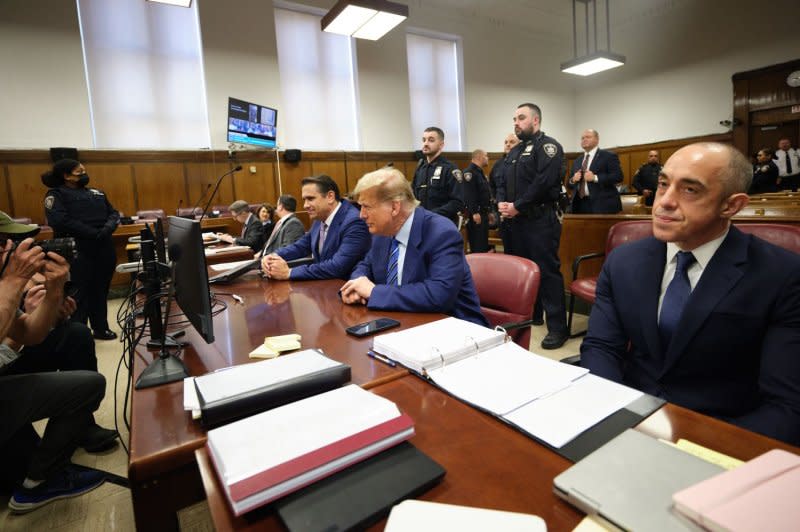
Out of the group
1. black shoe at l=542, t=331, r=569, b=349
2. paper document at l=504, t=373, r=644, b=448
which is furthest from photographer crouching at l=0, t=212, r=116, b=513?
black shoe at l=542, t=331, r=569, b=349

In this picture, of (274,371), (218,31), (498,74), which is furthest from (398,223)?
(498,74)

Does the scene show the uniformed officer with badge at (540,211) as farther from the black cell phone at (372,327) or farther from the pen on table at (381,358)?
the pen on table at (381,358)

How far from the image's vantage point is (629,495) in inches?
21.0

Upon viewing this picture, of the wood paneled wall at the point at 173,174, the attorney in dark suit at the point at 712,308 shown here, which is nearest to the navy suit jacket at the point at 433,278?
the attorney in dark suit at the point at 712,308

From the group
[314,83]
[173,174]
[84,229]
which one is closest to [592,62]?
[314,83]

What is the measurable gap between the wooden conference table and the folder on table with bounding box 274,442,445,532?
292 millimetres

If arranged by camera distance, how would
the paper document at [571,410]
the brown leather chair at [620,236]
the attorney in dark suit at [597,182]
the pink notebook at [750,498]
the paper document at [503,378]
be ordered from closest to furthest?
the pink notebook at [750,498] → the paper document at [571,410] → the paper document at [503,378] → the brown leather chair at [620,236] → the attorney in dark suit at [597,182]

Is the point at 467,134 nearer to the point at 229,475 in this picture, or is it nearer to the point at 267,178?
the point at 267,178

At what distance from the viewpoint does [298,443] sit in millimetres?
618

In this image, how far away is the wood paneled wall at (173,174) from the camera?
5574mm

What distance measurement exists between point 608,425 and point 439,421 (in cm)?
28

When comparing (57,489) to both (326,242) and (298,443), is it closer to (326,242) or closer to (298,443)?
(326,242)

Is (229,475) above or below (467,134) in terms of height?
below

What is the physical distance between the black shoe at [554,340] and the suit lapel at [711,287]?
1.97 metres
